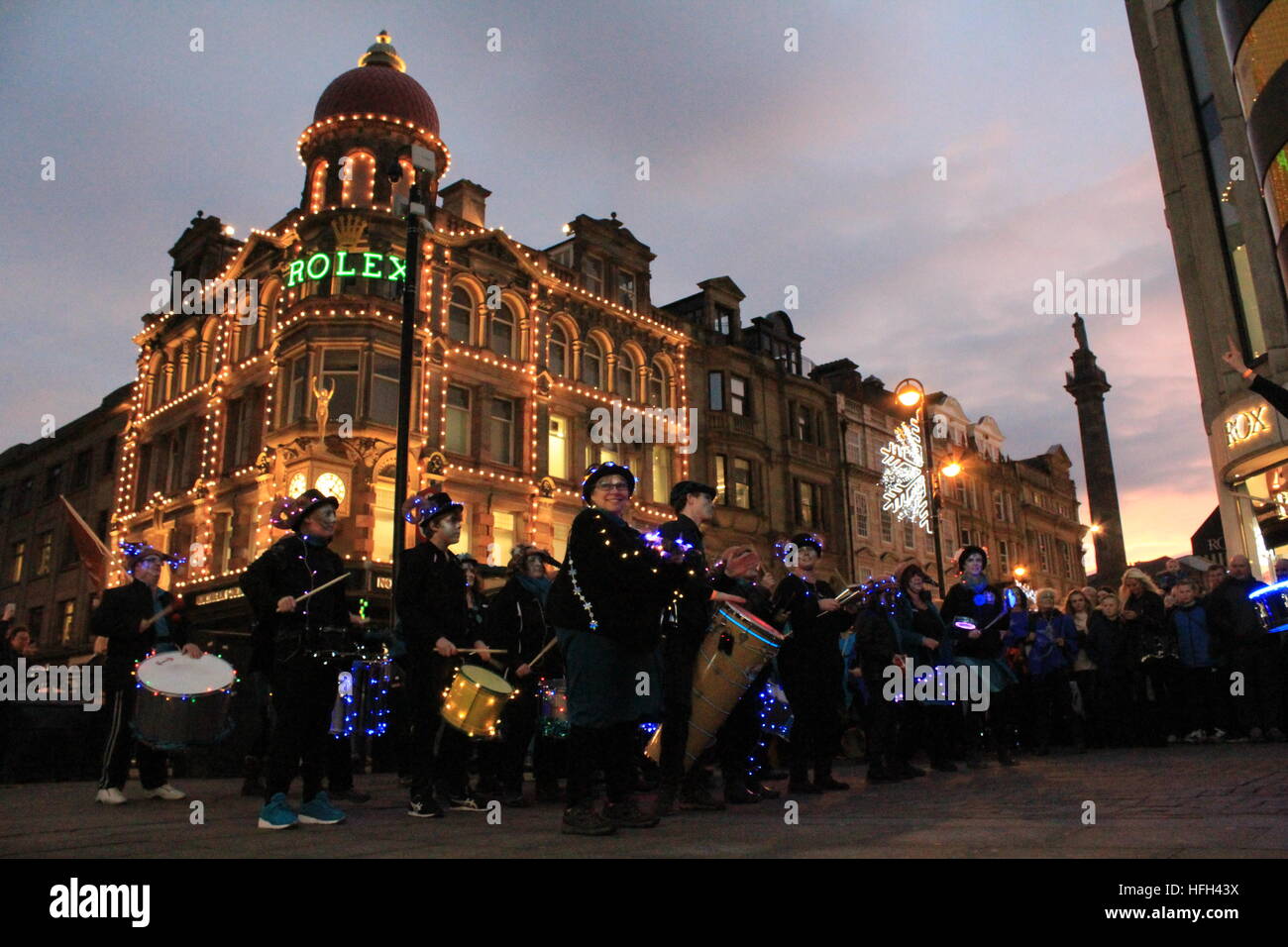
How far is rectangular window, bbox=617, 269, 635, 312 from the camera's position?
110 feet

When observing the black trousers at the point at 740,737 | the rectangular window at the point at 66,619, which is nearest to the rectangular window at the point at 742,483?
the rectangular window at the point at 66,619

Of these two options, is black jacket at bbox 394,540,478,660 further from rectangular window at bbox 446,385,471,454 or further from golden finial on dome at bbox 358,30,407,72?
golden finial on dome at bbox 358,30,407,72

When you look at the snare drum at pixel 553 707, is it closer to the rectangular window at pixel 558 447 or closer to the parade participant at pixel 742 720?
the parade participant at pixel 742 720

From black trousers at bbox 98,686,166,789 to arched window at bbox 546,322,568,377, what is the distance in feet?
75.3

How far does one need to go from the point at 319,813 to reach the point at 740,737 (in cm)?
313

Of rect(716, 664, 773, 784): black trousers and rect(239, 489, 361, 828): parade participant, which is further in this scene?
rect(716, 664, 773, 784): black trousers

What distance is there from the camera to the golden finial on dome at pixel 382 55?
30438 mm

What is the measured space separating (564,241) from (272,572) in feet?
93.7

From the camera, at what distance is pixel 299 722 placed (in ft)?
19.4

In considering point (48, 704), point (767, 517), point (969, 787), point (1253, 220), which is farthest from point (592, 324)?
point (969, 787)

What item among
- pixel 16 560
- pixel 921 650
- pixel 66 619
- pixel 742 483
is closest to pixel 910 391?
pixel 921 650

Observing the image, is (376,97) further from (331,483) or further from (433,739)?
(433,739)

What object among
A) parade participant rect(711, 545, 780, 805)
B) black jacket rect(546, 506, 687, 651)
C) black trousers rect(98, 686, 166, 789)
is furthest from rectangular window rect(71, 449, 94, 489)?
black jacket rect(546, 506, 687, 651)

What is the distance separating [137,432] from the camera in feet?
112
